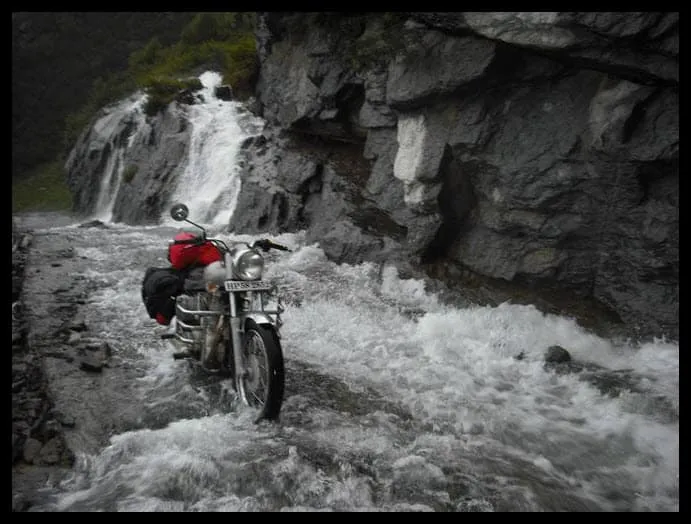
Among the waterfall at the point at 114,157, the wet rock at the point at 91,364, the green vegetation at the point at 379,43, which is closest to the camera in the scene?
the wet rock at the point at 91,364

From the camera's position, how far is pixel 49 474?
3.73 m

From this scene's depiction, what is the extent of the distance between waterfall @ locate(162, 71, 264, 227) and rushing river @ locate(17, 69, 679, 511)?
6.31 metres

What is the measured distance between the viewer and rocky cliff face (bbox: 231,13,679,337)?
5.84m

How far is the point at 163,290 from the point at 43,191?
25346mm

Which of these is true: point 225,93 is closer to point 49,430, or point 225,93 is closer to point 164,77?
point 164,77

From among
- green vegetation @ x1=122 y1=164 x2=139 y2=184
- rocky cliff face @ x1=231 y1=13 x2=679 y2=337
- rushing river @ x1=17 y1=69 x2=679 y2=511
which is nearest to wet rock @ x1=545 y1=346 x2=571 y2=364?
rushing river @ x1=17 y1=69 x2=679 y2=511

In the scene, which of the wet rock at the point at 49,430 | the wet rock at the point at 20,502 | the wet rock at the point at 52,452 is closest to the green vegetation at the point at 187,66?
the wet rock at the point at 49,430

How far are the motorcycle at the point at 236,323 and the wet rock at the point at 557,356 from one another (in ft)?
10.1

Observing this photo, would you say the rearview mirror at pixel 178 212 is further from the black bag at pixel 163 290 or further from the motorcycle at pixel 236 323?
the black bag at pixel 163 290

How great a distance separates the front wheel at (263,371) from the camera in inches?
160

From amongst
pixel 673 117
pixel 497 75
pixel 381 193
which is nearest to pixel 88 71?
pixel 381 193

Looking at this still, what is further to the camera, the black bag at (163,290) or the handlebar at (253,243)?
the black bag at (163,290)

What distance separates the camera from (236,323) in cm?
452
